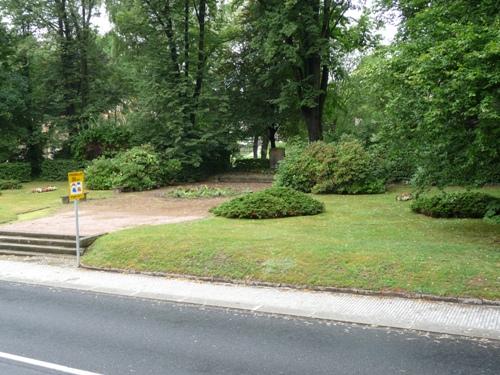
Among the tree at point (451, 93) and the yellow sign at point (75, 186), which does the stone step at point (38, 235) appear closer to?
the yellow sign at point (75, 186)

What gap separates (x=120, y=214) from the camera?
19188mm

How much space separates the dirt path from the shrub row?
7.54 meters

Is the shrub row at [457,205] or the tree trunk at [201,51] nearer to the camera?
the shrub row at [457,205]

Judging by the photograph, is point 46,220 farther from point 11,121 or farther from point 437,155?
point 11,121

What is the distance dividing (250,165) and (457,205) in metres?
22.4

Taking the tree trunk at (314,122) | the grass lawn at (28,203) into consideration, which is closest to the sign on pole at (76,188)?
the grass lawn at (28,203)

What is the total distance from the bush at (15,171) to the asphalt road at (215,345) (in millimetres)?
31032

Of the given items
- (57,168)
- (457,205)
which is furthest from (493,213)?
(57,168)

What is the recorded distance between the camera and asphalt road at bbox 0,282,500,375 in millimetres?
5781

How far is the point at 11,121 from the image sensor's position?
37.1 metres

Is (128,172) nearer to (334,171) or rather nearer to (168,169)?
(168,169)

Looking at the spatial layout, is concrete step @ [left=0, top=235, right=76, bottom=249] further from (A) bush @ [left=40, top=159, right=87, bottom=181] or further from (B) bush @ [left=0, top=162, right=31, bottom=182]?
(B) bush @ [left=0, top=162, right=31, bottom=182]

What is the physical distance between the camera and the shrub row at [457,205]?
14.9 m

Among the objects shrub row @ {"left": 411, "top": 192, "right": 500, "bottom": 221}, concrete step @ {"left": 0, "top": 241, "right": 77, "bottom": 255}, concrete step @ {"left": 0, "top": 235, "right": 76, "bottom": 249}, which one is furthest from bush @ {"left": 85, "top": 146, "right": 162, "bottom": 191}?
shrub row @ {"left": 411, "top": 192, "right": 500, "bottom": 221}
